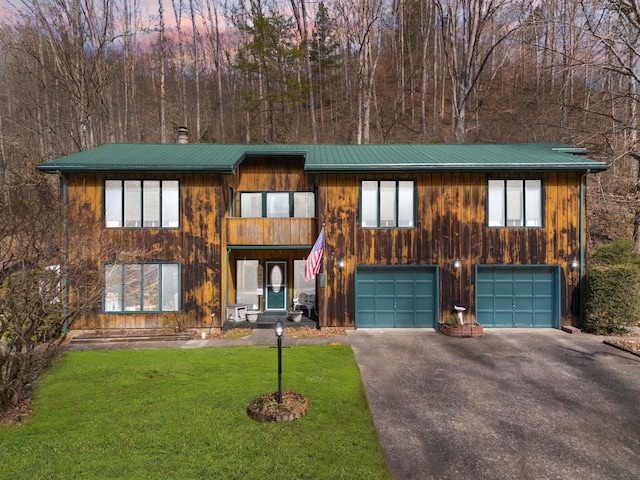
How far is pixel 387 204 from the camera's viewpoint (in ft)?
45.6

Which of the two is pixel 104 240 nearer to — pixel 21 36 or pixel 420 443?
pixel 420 443

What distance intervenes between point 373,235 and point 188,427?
9.22m

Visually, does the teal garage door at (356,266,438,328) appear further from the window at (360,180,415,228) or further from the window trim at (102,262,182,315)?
the window trim at (102,262,182,315)

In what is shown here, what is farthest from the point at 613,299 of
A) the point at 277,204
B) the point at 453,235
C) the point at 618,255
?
the point at 277,204

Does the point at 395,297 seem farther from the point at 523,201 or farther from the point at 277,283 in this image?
the point at 523,201

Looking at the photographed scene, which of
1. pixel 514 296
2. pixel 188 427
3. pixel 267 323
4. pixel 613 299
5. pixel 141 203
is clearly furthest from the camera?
pixel 267 323

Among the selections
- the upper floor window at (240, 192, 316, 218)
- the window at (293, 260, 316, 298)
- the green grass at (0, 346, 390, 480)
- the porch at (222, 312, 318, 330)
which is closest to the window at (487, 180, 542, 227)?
the upper floor window at (240, 192, 316, 218)

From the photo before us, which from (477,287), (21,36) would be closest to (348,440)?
(477,287)

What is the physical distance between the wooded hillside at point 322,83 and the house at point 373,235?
5737mm

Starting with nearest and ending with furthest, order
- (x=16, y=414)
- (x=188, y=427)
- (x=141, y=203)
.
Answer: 1. (x=188, y=427)
2. (x=16, y=414)
3. (x=141, y=203)

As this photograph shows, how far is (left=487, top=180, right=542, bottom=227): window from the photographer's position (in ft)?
45.4

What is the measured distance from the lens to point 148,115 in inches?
1302

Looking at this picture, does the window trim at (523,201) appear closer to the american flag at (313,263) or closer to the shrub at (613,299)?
the shrub at (613,299)

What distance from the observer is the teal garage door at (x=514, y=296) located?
1409cm
